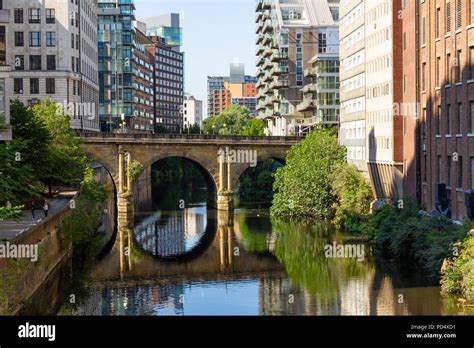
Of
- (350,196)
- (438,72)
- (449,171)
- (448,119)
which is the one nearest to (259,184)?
(350,196)

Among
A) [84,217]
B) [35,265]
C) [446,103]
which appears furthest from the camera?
[84,217]

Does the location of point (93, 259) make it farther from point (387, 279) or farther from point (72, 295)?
point (387, 279)

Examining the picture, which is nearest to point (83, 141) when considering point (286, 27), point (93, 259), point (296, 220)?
point (296, 220)

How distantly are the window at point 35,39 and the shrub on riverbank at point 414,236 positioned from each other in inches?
1796

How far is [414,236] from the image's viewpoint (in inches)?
2178

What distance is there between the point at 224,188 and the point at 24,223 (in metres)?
49.6

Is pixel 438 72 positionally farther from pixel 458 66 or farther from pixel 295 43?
pixel 295 43

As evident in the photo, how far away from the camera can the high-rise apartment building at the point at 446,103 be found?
53.3 metres

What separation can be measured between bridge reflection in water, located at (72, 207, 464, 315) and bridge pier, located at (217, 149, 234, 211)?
19.7 meters

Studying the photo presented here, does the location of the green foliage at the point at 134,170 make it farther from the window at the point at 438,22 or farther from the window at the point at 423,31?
the window at the point at 438,22

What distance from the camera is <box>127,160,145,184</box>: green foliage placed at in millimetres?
97250

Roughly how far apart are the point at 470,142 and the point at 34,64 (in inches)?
2240

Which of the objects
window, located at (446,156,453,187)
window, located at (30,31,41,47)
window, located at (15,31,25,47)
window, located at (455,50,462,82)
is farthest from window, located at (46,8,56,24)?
window, located at (455,50,462,82)
